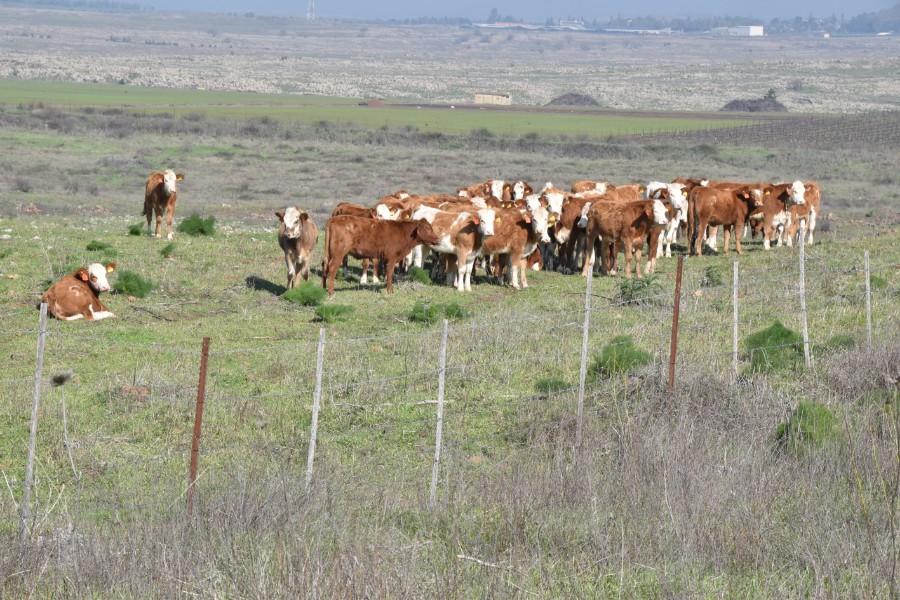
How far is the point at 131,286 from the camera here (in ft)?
65.3

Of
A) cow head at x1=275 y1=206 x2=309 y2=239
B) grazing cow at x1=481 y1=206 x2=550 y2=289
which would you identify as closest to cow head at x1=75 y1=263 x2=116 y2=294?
cow head at x1=275 y1=206 x2=309 y2=239

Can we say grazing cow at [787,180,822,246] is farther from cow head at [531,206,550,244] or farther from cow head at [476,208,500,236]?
cow head at [476,208,500,236]

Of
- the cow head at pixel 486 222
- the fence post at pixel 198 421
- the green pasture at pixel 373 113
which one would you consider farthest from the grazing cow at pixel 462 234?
the green pasture at pixel 373 113

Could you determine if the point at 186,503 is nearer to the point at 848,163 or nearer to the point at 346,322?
the point at 346,322

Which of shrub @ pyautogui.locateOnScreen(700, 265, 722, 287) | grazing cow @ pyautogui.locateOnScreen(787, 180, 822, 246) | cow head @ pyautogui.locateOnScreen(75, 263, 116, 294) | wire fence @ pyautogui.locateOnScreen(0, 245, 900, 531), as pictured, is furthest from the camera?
grazing cow @ pyautogui.locateOnScreen(787, 180, 822, 246)

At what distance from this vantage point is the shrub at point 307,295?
20.0m

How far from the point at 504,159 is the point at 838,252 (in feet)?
131

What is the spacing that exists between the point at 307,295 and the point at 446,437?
817 centimetres

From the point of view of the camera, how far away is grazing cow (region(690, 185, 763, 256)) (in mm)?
27469

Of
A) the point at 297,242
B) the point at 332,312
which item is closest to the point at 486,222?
the point at 297,242

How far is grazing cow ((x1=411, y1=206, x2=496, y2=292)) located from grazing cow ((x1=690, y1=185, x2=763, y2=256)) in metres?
6.77

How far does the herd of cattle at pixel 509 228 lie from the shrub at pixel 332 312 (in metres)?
1.89

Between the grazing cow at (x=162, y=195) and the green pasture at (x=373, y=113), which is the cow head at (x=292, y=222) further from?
the green pasture at (x=373, y=113)

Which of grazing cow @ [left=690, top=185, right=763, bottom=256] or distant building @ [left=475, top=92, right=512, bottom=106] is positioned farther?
distant building @ [left=475, top=92, right=512, bottom=106]
